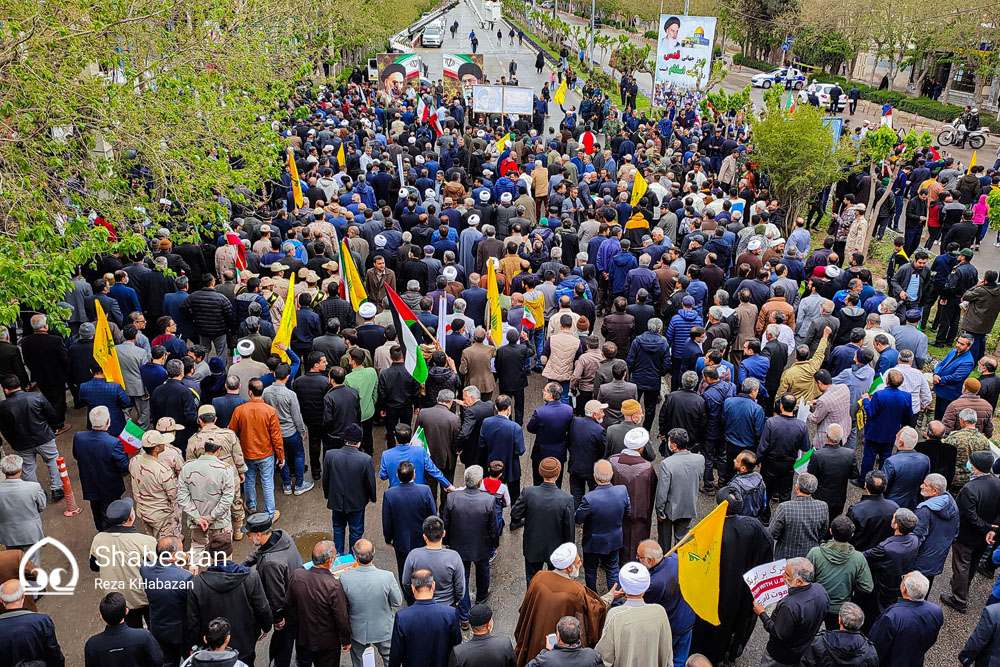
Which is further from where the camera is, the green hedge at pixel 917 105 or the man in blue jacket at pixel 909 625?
the green hedge at pixel 917 105

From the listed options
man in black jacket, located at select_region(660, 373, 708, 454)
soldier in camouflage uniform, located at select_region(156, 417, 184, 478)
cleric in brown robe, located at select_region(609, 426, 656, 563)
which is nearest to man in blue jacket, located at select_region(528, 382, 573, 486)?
cleric in brown robe, located at select_region(609, 426, 656, 563)

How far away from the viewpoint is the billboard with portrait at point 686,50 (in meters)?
30.4

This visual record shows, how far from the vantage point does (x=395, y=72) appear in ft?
102

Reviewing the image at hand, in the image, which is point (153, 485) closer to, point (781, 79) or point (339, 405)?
point (339, 405)

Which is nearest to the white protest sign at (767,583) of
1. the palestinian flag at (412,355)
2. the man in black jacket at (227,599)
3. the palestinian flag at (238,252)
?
the man in black jacket at (227,599)

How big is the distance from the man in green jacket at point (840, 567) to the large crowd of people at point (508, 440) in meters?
0.02

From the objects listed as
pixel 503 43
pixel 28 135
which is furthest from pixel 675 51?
pixel 503 43

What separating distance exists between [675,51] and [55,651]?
99.4 feet

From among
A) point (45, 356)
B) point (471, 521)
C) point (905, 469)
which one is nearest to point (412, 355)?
point (471, 521)

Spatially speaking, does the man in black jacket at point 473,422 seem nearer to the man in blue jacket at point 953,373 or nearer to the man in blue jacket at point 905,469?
the man in blue jacket at point 905,469

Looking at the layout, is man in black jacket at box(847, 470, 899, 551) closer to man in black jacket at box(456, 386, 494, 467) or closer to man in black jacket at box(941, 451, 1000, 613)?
man in black jacket at box(941, 451, 1000, 613)

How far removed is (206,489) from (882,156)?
1521 cm

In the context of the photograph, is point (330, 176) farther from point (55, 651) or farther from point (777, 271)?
point (55, 651)

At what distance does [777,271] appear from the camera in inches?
463
